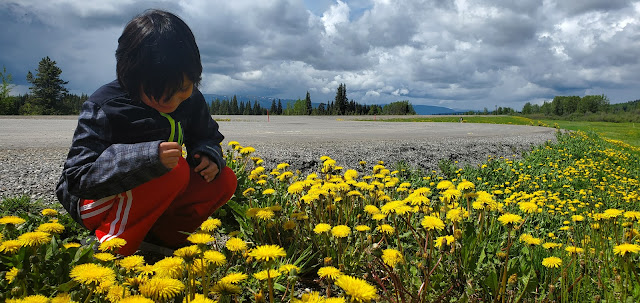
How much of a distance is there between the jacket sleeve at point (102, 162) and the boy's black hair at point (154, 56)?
0.86 ft

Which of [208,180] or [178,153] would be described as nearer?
[178,153]

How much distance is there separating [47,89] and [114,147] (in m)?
62.2

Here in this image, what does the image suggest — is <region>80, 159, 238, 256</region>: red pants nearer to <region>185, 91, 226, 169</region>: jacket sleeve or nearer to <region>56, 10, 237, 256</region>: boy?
<region>56, 10, 237, 256</region>: boy

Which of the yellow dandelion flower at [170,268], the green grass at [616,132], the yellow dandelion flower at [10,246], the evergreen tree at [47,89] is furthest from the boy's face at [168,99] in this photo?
the evergreen tree at [47,89]

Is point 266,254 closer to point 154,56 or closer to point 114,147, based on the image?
point 114,147

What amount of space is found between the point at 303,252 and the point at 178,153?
1063 millimetres

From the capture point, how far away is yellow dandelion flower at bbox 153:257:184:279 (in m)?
1.29

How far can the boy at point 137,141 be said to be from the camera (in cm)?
173

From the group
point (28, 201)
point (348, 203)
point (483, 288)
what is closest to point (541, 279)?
point (483, 288)

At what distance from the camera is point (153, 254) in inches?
99.3

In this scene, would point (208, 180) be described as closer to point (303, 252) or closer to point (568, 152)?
point (303, 252)

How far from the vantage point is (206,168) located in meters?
2.21

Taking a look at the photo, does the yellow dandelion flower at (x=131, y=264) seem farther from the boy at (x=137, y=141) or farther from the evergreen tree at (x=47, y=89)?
the evergreen tree at (x=47, y=89)

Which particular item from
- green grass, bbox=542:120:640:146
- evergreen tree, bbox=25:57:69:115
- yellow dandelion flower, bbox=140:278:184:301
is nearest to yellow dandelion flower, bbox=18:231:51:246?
yellow dandelion flower, bbox=140:278:184:301
